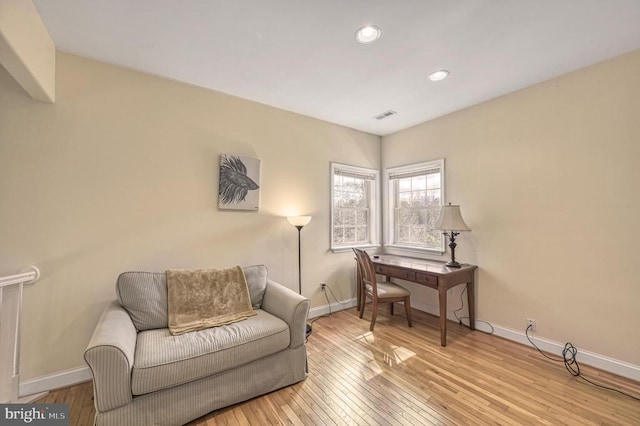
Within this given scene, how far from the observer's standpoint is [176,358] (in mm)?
1652

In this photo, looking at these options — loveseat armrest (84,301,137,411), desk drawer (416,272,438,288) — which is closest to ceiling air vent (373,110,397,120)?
desk drawer (416,272,438,288)

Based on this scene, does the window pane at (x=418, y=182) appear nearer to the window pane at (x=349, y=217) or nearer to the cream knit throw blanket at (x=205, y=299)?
the window pane at (x=349, y=217)

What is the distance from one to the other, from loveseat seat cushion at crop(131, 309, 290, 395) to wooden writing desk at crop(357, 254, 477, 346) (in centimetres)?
164

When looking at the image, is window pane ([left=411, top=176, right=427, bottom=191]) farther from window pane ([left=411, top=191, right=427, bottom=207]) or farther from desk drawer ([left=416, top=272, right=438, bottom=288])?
desk drawer ([left=416, top=272, right=438, bottom=288])

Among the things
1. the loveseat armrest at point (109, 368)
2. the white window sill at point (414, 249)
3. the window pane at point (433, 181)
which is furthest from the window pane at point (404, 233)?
the loveseat armrest at point (109, 368)

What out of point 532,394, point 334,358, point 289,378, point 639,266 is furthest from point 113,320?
point 639,266

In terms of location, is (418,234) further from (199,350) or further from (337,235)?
(199,350)

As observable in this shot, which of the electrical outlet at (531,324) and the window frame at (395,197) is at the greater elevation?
the window frame at (395,197)

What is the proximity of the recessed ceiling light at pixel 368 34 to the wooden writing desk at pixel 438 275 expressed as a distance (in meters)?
2.28

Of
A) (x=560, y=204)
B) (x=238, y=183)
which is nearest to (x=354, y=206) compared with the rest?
(x=238, y=183)

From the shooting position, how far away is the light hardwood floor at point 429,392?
174 cm

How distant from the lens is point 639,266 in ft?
6.94

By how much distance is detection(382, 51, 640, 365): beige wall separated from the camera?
219 centimetres

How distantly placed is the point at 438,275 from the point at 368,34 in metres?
2.32
